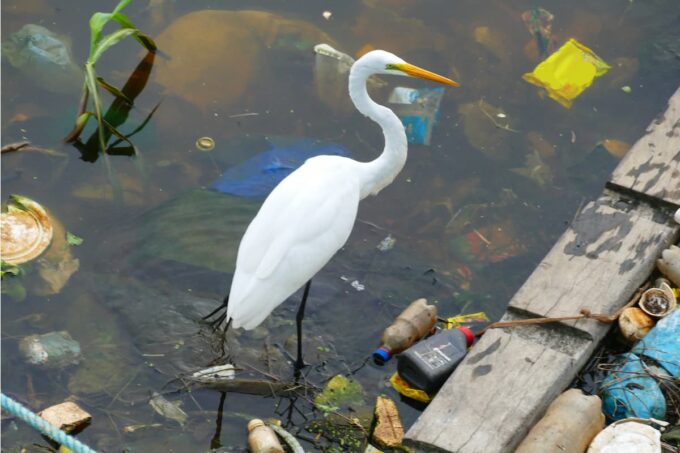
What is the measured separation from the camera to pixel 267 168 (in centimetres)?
621

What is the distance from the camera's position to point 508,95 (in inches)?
271

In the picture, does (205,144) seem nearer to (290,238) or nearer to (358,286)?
(358,286)

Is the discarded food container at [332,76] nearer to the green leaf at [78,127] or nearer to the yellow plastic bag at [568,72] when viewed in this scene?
the yellow plastic bag at [568,72]

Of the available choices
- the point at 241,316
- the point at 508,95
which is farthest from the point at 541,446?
the point at 508,95

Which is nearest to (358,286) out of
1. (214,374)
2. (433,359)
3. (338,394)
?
(338,394)

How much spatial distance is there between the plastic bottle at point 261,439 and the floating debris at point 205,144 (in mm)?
2300

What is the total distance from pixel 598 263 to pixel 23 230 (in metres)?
3.32

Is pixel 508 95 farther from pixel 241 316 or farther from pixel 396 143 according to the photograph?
pixel 241 316

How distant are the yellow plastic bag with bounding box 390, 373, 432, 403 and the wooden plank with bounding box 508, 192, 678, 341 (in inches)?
25.4

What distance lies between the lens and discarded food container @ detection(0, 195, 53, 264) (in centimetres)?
561

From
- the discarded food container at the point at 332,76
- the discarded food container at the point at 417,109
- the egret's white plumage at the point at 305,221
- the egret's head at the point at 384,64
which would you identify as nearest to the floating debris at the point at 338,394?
the egret's white plumage at the point at 305,221

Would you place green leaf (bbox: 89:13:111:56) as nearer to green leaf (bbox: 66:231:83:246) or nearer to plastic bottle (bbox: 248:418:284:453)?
green leaf (bbox: 66:231:83:246)

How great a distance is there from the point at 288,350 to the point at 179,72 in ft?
8.49

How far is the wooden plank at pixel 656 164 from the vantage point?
5.30 meters
